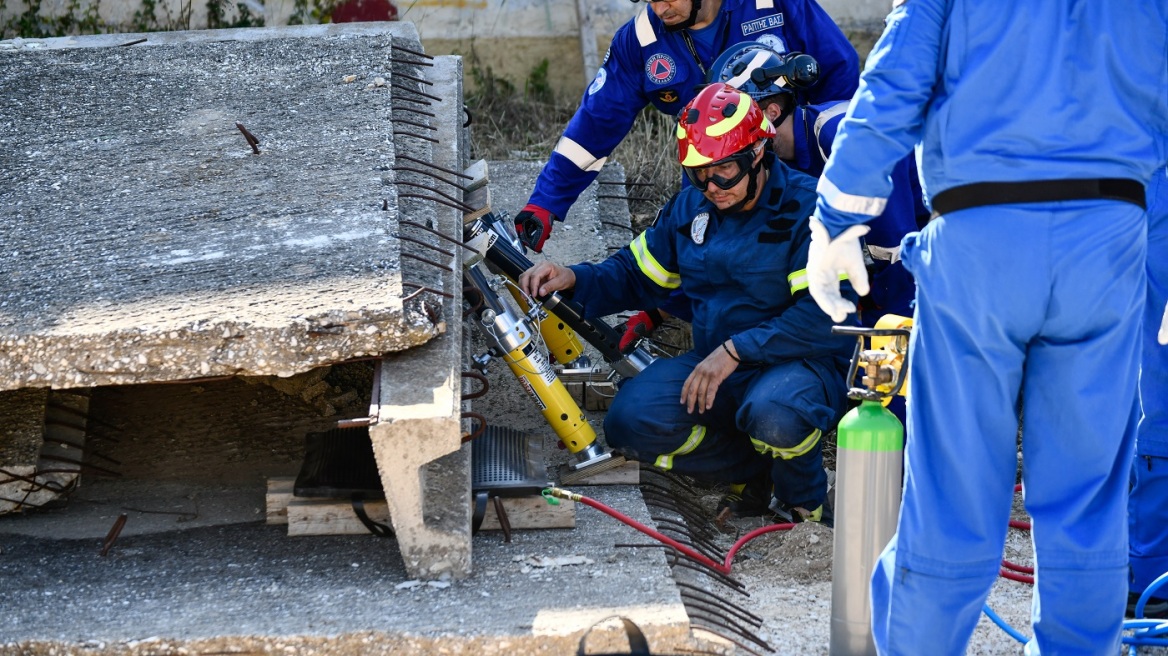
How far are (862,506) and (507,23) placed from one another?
550 cm

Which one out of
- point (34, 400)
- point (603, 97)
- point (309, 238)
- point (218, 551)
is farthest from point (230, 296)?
point (603, 97)

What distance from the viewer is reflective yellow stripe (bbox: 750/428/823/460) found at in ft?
13.4

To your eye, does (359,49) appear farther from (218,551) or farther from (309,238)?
(218,551)

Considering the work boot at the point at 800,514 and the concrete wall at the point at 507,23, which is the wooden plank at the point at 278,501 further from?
the concrete wall at the point at 507,23

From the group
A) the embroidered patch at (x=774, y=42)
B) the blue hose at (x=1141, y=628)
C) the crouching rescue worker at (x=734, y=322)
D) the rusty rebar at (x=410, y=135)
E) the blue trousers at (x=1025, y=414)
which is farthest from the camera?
the embroidered patch at (x=774, y=42)

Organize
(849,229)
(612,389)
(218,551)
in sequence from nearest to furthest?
(849,229) < (218,551) < (612,389)

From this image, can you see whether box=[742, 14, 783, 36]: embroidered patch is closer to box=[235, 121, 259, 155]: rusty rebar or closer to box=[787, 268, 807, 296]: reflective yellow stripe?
box=[787, 268, 807, 296]: reflective yellow stripe

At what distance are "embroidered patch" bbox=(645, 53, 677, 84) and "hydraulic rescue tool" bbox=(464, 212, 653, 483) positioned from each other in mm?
952

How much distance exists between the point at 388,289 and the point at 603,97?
196cm

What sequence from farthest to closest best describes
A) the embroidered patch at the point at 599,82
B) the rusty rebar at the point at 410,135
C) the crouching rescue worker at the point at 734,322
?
1. the embroidered patch at the point at 599,82
2. the rusty rebar at the point at 410,135
3. the crouching rescue worker at the point at 734,322

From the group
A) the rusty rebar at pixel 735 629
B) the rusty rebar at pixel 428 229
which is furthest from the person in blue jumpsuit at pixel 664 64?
the rusty rebar at pixel 735 629

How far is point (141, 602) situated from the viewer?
3.29 metres

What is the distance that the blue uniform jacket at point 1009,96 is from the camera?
2.67 metres

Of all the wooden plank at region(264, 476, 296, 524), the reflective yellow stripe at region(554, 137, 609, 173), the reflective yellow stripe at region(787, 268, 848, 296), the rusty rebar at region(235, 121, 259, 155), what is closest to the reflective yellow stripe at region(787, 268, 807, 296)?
the reflective yellow stripe at region(787, 268, 848, 296)
